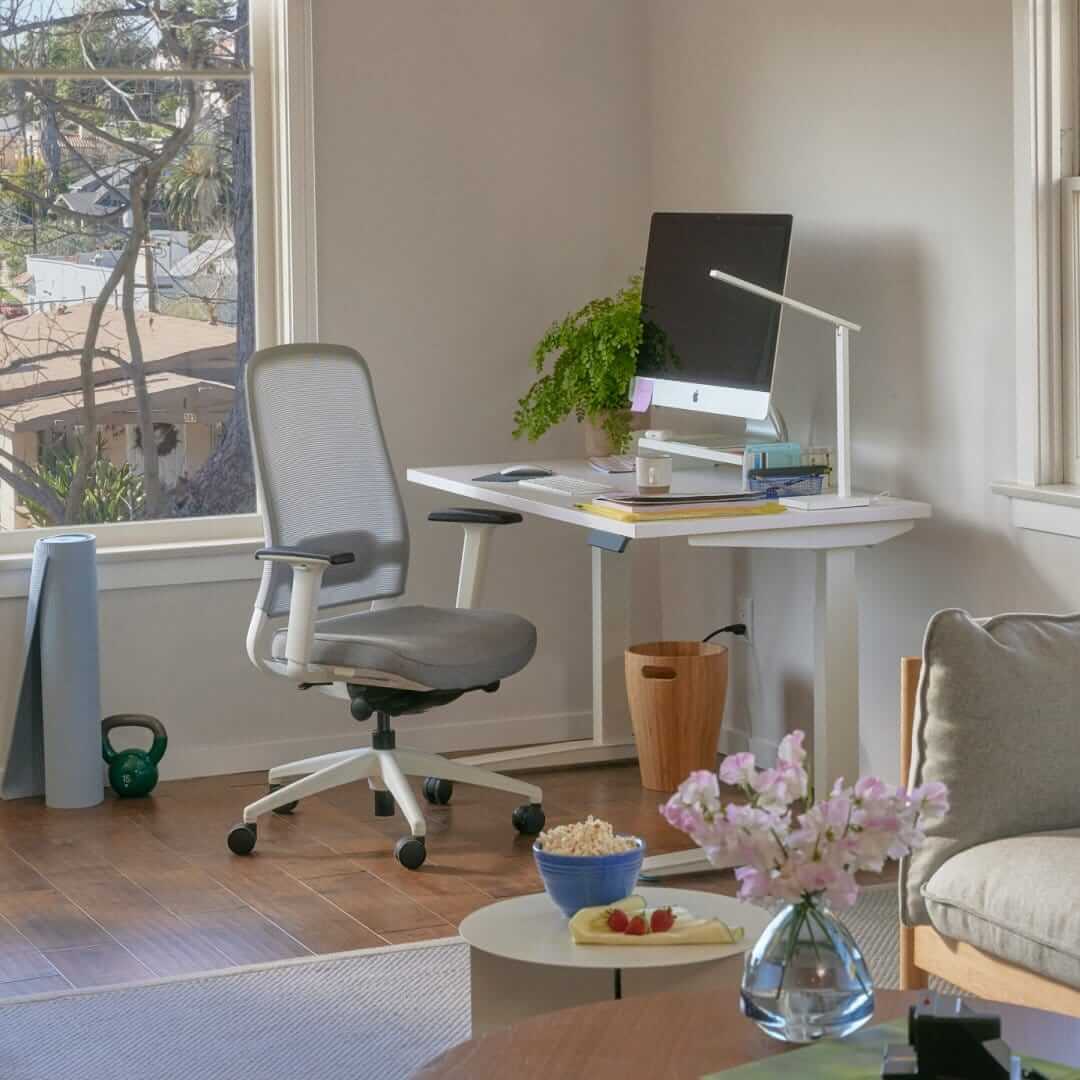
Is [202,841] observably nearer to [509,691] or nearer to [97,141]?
[509,691]

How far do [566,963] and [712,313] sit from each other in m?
2.36

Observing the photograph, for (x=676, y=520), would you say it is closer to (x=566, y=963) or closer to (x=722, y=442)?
(x=722, y=442)

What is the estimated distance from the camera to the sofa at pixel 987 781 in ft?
8.61

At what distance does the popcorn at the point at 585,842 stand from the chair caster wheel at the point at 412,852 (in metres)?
1.50

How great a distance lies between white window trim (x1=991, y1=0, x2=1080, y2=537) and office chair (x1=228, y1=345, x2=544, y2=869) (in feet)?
3.83

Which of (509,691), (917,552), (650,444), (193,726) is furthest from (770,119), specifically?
(193,726)

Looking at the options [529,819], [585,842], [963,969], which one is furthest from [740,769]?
[529,819]

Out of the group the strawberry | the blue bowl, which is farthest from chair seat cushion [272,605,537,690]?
the strawberry

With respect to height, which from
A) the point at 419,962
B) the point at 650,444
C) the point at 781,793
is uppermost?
the point at 650,444

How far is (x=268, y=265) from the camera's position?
4902mm

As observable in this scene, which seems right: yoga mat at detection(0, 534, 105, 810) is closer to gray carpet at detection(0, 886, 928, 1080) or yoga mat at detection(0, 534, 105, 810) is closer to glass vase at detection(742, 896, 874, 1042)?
gray carpet at detection(0, 886, 928, 1080)

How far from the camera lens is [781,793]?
6.34 ft

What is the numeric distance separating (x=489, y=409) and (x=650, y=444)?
0.63 m

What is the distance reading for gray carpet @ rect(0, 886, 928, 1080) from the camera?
2.98 meters
